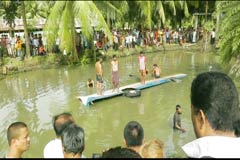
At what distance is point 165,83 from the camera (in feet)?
54.3

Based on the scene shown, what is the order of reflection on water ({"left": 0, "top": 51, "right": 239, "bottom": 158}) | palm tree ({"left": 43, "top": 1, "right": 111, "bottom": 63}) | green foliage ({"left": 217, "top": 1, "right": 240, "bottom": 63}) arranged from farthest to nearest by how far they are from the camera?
palm tree ({"left": 43, "top": 1, "right": 111, "bottom": 63}) < green foliage ({"left": 217, "top": 1, "right": 240, "bottom": 63}) < reflection on water ({"left": 0, "top": 51, "right": 239, "bottom": 158})

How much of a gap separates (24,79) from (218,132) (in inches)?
683

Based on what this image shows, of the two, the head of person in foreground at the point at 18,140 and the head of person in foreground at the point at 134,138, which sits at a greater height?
the head of person in foreground at the point at 18,140

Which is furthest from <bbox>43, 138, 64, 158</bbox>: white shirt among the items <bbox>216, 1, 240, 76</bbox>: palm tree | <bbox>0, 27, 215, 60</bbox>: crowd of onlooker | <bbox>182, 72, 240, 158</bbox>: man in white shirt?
<bbox>0, 27, 215, 60</bbox>: crowd of onlooker

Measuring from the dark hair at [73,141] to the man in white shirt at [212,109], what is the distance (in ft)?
5.49

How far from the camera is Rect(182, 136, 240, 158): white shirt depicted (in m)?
1.99

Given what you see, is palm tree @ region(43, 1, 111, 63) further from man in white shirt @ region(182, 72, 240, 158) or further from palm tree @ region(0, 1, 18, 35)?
man in white shirt @ region(182, 72, 240, 158)

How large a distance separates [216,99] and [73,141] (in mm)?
1844

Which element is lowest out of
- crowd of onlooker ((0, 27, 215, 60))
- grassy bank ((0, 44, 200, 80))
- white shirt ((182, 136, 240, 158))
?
grassy bank ((0, 44, 200, 80))

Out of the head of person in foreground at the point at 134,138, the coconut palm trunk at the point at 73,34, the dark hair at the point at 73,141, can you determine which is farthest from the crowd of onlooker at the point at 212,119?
the coconut palm trunk at the point at 73,34

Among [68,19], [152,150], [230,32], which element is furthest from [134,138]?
[68,19]

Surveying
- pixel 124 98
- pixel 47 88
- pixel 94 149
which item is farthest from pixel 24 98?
pixel 94 149

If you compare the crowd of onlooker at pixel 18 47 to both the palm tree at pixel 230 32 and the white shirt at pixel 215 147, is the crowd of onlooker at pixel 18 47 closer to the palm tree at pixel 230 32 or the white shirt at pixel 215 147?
the palm tree at pixel 230 32

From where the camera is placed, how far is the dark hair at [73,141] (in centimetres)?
368
